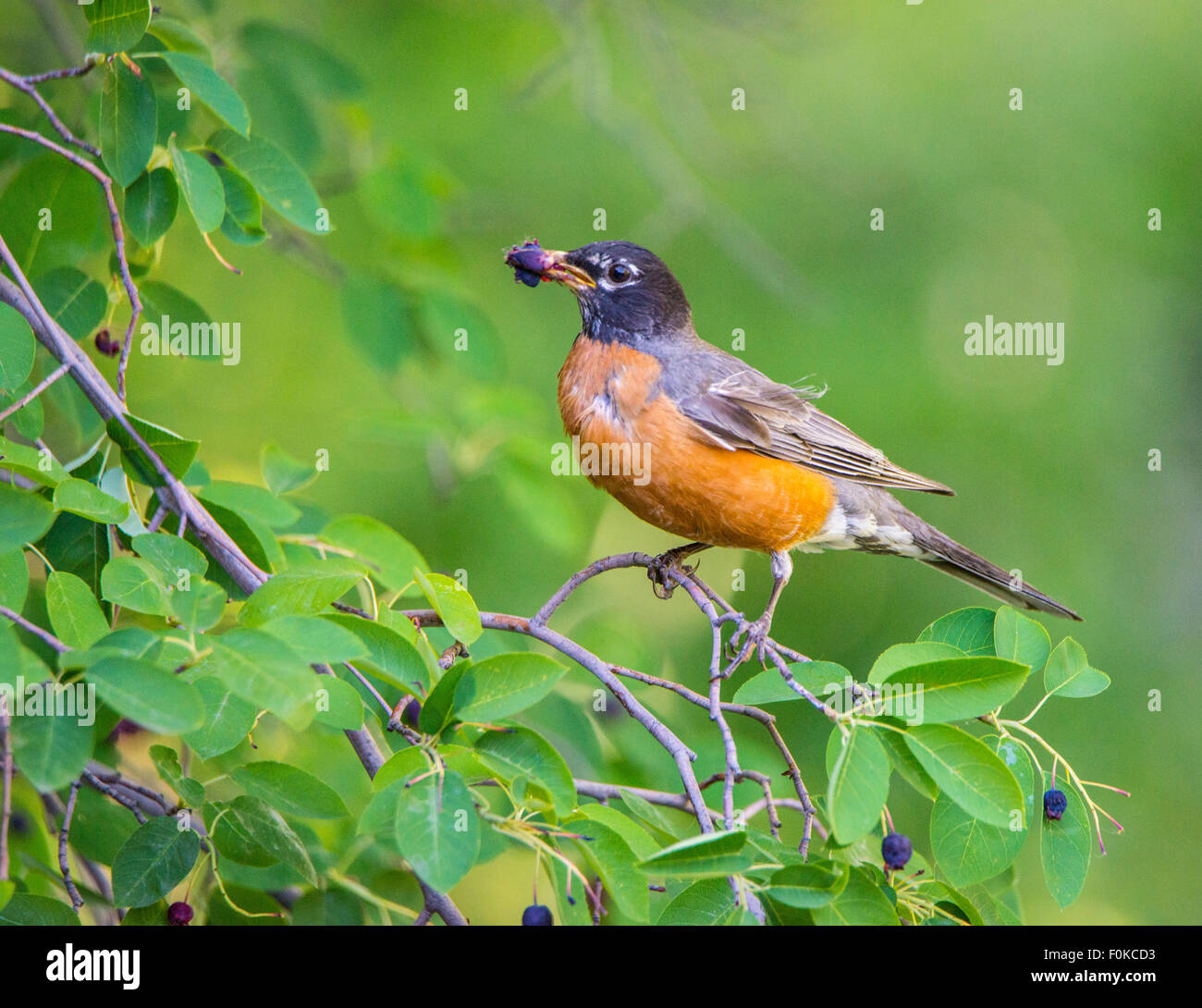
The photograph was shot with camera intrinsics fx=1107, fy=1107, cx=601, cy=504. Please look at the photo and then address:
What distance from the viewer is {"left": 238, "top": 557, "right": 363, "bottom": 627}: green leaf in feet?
6.34

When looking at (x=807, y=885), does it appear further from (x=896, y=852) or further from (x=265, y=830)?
(x=265, y=830)

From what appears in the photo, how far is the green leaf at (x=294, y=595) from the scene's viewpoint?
1934 mm

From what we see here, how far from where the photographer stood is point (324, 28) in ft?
18.7

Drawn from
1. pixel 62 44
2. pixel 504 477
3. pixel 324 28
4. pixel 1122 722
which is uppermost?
pixel 324 28

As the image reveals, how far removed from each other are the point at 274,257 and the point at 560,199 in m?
1.68

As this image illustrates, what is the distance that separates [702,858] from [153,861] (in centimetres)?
106

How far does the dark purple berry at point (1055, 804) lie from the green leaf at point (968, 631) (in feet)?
1.01

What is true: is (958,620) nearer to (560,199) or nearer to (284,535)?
(284,535)

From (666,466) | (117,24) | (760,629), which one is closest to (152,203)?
(117,24)

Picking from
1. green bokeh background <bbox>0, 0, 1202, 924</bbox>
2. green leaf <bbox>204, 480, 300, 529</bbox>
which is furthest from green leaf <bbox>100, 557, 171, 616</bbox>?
green bokeh background <bbox>0, 0, 1202, 924</bbox>

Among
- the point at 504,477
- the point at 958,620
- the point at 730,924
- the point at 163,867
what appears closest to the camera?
the point at 730,924

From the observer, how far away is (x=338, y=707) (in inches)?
78.5

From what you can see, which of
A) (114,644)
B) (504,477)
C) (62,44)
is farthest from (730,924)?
(62,44)

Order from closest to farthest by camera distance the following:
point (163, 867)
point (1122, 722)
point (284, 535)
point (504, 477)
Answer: point (163, 867)
point (284, 535)
point (504, 477)
point (1122, 722)
